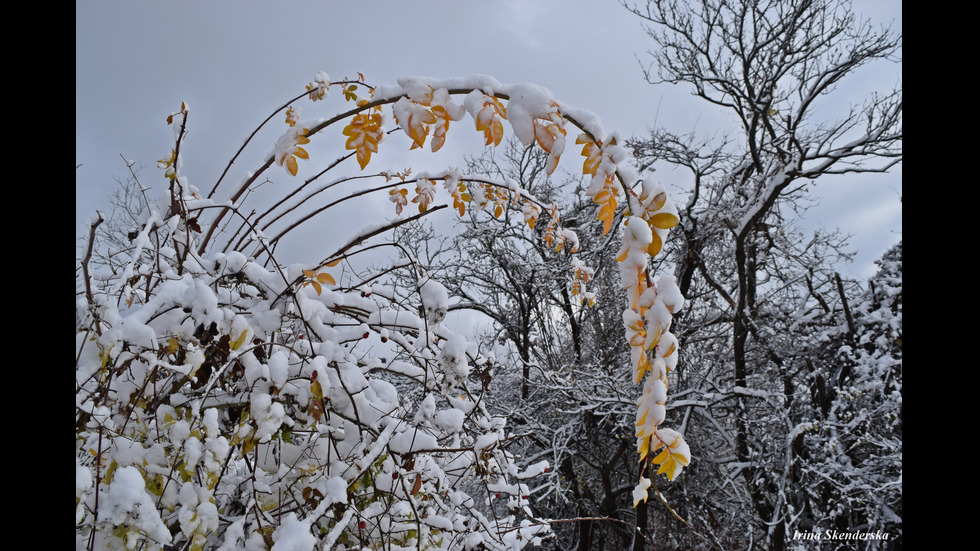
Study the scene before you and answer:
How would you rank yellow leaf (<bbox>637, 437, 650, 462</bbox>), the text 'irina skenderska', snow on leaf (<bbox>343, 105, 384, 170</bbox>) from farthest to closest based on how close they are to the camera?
the text 'irina skenderska', snow on leaf (<bbox>343, 105, 384, 170</bbox>), yellow leaf (<bbox>637, 437, 650, 462</bbox>)

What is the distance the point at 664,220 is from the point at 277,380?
22.0 inches

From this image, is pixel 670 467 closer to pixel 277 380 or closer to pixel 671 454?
pixel 671 454

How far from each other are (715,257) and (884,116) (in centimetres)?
176

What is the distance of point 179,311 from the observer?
2.60ft

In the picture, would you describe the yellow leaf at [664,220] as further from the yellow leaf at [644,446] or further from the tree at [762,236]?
the tree at [762,236]

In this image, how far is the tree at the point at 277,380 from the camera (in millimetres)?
631

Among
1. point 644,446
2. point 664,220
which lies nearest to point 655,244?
point 664,220

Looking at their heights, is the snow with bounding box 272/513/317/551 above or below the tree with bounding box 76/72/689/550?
below

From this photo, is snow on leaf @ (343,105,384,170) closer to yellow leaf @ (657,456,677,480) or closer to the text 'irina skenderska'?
yellow leaf @ (657,456,677,480)

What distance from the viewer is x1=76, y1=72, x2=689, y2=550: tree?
63 cm

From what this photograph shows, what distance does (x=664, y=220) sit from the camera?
623 mm

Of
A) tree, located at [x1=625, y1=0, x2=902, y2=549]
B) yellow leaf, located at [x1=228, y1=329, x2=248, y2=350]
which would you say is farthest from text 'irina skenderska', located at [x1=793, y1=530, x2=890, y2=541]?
yellow leaf, located at [x1=228, y1=329, x2=248, y2=350]

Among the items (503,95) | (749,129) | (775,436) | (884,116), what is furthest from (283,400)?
(884,116)
